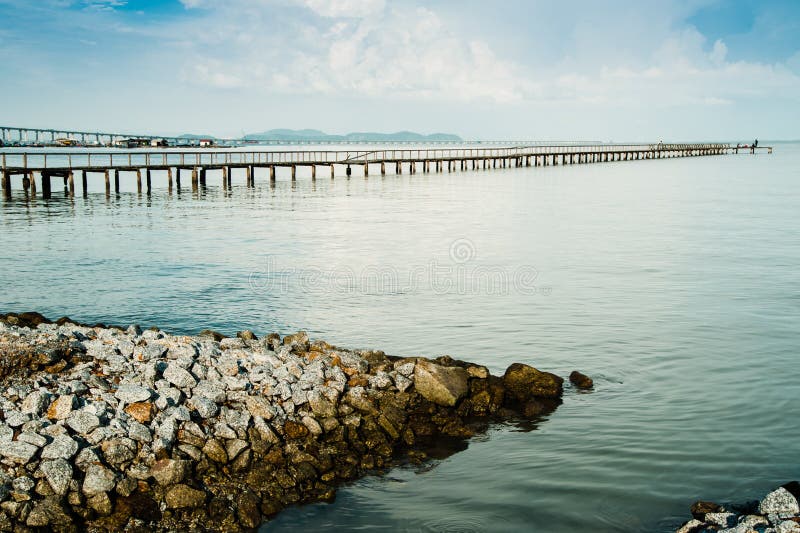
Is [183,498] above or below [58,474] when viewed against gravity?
below

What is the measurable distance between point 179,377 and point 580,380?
654 centimetres

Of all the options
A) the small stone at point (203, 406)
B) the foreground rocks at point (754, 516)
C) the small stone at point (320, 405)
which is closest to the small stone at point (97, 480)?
the small stone at point (203, 406)

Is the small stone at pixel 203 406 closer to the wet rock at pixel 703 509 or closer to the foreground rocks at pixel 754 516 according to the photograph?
the foreground rocks at pixel 754 516

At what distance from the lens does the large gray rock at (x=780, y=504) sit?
757 cm

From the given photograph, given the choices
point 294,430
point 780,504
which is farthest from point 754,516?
point 294,430

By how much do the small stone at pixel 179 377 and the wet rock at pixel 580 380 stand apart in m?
6.29

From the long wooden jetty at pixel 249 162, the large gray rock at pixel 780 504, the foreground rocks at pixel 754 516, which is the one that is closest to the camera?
the foreground rocks at pixel 754 516

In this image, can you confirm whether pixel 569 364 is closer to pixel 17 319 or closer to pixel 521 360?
pixel 521 360

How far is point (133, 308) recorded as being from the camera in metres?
19.5

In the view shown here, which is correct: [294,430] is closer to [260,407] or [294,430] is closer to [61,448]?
[260,407]

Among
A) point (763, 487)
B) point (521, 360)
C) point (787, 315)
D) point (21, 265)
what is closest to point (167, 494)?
point (763, 487)

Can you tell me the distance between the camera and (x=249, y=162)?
74.9 m

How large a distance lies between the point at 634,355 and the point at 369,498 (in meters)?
7.56

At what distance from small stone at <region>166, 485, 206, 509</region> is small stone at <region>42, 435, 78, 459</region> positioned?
3.78 ft
